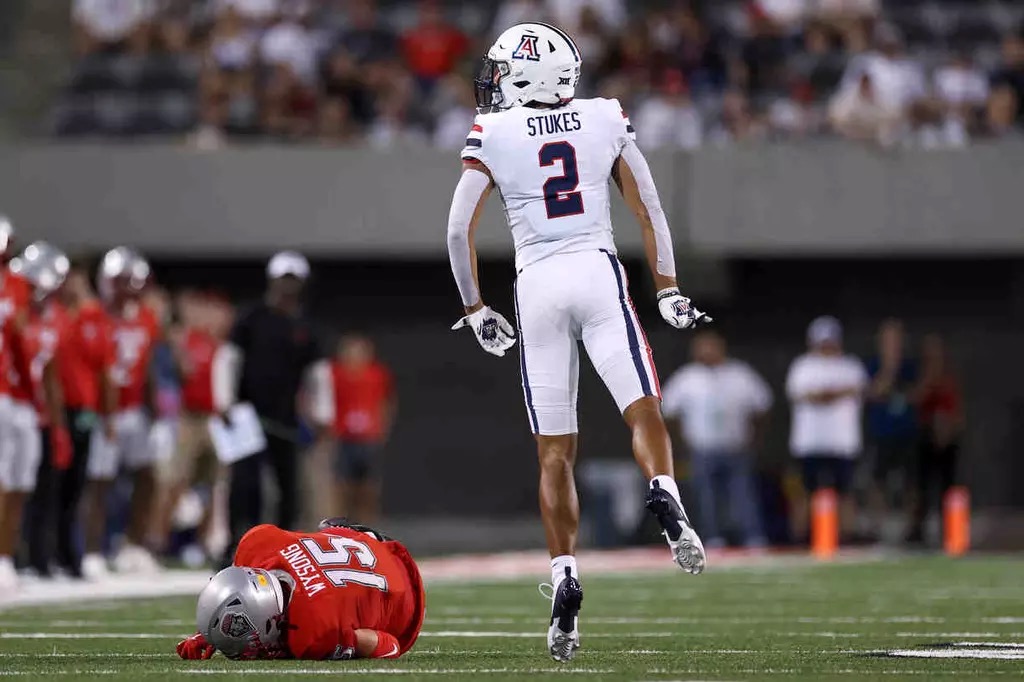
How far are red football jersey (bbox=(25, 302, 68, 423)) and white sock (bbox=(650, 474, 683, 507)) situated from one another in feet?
16.9

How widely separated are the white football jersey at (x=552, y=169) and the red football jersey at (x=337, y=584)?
1.10m

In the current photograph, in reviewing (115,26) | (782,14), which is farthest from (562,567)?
(115,26)

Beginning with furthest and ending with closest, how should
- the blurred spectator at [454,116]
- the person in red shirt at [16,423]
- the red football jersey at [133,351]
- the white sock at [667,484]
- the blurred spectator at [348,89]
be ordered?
the blurred spectator at [348,89], the blurred spectator at [454,116], the red football jersey at [133,351], the person in red shirt at [16,423], the white sock at [667,484]

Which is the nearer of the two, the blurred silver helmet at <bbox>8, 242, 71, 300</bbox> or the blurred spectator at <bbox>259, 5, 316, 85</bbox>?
the blurred silver helmet at <bbox>8, 242, 71, 300</bbox>

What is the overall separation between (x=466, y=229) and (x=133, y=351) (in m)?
6.89

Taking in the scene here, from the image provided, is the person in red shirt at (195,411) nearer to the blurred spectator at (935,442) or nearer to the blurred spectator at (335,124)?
the blurred spectator at (335,124)

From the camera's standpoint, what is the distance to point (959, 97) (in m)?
18.3

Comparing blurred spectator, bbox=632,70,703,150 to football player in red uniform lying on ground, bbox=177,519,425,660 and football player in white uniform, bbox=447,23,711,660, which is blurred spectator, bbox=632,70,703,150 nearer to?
football player in white uniform, bbox=447,23,711,660

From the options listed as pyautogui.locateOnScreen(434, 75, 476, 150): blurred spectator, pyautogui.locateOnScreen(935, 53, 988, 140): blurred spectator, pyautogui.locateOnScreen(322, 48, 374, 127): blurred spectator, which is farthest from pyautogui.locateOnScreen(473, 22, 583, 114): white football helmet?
pyautogui.locateOnScreen(322, 48, 374, 127): blurred spectator

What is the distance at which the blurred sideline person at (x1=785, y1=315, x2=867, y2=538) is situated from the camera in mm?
16453

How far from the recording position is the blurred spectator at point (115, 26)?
2044 cm

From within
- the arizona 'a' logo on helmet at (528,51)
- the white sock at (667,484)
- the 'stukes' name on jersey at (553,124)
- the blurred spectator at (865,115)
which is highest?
the blurred spectator at (865,115)

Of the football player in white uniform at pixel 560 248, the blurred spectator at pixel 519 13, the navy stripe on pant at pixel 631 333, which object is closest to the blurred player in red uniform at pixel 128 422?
the football player in white uniform at pixel 560 248

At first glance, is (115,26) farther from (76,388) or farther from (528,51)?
(528,51)
